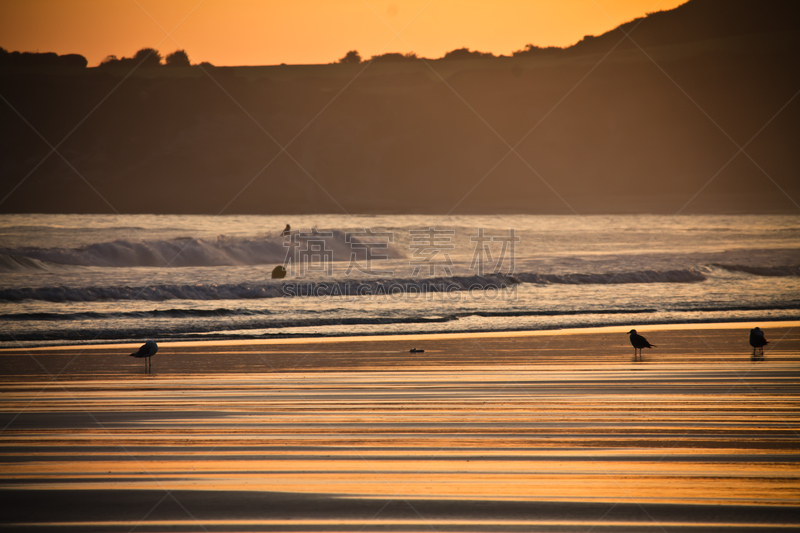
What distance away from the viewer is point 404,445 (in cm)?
547

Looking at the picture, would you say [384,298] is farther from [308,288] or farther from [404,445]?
[404,445]

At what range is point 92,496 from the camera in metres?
4.43

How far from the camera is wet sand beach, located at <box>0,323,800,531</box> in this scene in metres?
4.06

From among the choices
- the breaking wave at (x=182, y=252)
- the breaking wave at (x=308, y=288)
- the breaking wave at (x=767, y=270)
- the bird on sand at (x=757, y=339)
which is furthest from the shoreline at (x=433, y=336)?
the breaking wave at (x=182, y=252)

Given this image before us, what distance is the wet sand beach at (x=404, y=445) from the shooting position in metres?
4.06

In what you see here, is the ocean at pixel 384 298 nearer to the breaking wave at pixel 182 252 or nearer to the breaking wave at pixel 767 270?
the breaking wave at pixel 767 270

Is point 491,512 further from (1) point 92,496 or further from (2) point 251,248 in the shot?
(2) point 251,248

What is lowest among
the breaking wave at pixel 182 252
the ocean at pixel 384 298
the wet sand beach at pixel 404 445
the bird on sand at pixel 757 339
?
the wet sand beach at pixel 404 445

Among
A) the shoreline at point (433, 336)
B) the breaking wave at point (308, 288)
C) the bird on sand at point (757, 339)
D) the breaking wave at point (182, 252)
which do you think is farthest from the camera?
the breaking wave at point (182, 252)

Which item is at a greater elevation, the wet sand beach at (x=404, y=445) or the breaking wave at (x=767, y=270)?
the breaking wave at (x=767, y=270)

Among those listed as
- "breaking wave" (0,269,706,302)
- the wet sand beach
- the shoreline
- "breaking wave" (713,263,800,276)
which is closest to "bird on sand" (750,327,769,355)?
the wet sand beach

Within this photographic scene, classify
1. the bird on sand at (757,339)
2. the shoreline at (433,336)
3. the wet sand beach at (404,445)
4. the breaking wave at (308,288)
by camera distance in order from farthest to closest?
the breaking wave at (308,288)
the shoreline at (433,336)
the bird on sand at (757,339)
the wet sand beach at (404,445)

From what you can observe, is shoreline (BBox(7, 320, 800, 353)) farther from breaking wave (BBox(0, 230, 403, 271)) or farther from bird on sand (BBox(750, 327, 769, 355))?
breaking wave (BBox(0, 230, 403, 271))

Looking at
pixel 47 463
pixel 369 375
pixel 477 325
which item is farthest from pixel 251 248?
pixel 47 463
